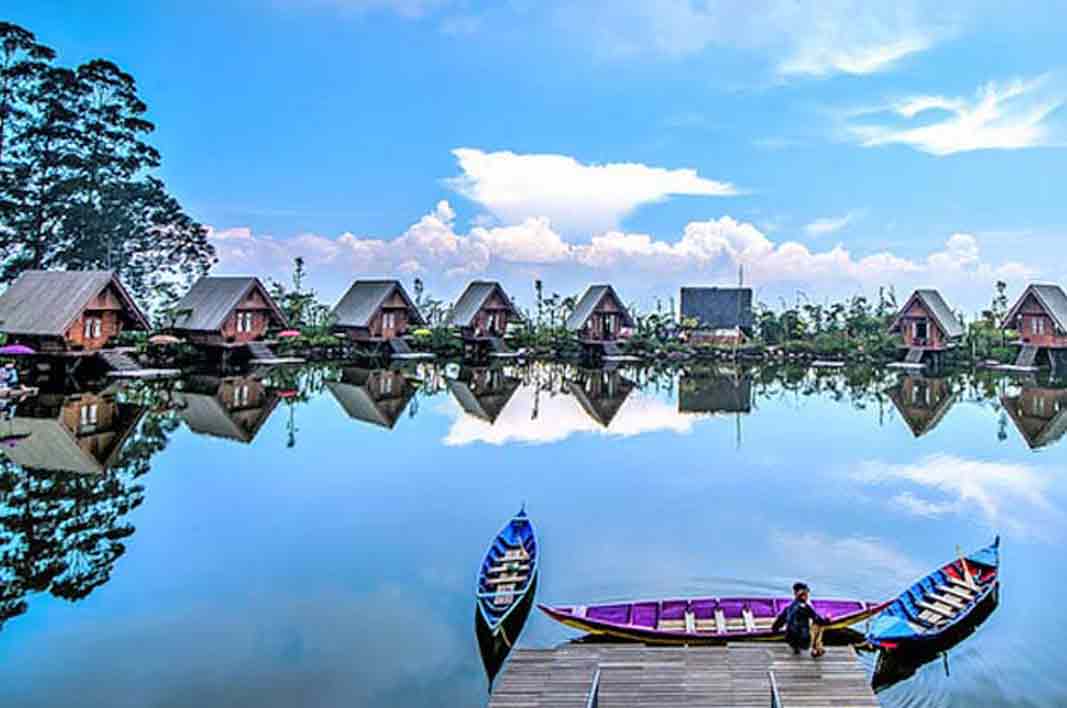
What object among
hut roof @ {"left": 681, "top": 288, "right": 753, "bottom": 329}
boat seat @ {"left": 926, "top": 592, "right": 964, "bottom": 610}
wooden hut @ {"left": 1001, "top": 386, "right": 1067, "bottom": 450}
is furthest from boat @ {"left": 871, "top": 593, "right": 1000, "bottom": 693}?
hut roof @ {"left": 681, "top": 288, "right": 753, "bottom": 329}

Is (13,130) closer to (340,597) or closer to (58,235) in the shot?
(58,235)

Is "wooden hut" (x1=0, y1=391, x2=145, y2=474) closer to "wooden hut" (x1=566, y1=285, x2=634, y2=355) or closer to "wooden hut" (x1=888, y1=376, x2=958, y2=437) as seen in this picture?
"wooden hut" (x1=888, y1=376, x2=958, y2=437)

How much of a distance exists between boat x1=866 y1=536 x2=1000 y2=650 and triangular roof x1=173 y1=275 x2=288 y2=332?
26.8m

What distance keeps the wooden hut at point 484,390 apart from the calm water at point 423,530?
1.36 feet

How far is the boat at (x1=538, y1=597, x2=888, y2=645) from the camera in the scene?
6.21m

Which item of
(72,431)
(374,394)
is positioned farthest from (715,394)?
(72,431)

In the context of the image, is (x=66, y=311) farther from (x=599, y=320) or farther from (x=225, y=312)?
(x=599, y=320)

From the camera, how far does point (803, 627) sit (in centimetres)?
576

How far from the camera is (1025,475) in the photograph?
12.9 m

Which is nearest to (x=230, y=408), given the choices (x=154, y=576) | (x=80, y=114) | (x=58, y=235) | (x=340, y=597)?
(x=154, y=576)

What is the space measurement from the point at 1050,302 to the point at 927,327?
4.60 meters

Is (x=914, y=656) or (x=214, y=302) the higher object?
(x=214, y=302)

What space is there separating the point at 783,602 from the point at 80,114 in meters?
35.7

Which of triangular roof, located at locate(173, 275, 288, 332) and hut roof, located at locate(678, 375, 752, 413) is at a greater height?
triangular roof, located at locate(173, 275, 288, 332)
